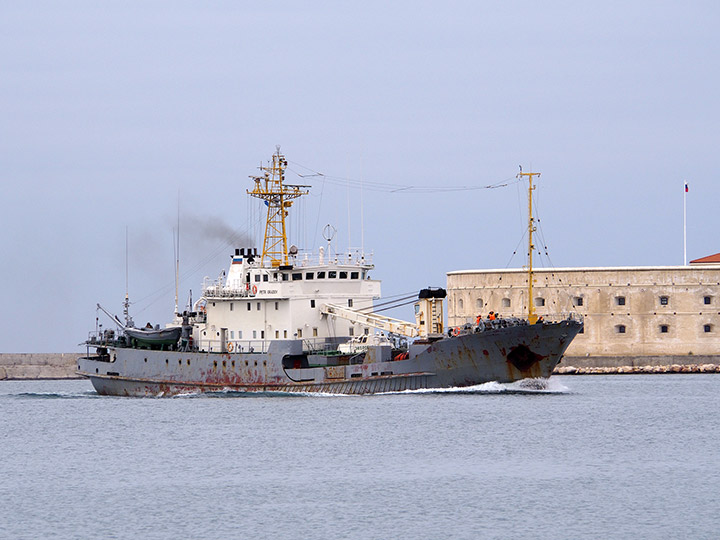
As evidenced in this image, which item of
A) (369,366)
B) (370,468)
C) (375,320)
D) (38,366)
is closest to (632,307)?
(375,320)

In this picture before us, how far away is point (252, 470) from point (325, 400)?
1515cm

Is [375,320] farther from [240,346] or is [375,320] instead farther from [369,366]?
[240,346]

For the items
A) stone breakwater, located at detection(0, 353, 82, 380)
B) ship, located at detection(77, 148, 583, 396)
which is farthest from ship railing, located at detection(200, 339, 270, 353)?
stone breakwater, located at detection(0, 353, 82, 380)

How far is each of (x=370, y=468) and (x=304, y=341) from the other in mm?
15126

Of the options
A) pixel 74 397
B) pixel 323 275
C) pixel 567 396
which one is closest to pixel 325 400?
pixel 323 275

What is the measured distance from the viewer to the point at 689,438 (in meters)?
32.3

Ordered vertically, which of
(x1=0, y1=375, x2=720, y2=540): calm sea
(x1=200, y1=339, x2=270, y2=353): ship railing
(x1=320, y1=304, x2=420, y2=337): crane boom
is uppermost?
(x1=320, y1=304, x2=420, y2=337): crane boom

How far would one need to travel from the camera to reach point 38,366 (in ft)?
256

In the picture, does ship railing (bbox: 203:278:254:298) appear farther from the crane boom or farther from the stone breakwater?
the stone breakwater

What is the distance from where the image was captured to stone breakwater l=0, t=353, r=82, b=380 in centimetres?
7756

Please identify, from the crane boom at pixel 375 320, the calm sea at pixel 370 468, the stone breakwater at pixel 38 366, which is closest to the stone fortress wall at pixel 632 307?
the stone breakwater at pixel 38 366

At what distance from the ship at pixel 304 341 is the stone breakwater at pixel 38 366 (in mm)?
29974

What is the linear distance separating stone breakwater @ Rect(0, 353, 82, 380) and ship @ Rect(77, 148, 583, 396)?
98.3 ft

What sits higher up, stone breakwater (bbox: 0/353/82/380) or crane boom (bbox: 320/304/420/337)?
crane boom (bbox: 320/304/420/337)
